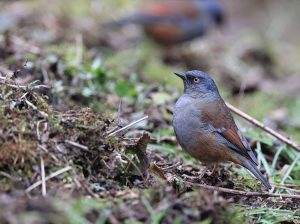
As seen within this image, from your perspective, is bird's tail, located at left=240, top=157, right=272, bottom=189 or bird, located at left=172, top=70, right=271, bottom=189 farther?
bird, located at left=172, top=70, right=271, bottom=189

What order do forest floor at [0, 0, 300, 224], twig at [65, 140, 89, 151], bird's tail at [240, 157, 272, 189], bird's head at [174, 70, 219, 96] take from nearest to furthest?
forest floor at [0, 0, 300, 224] → twig at [65, 140, 89, 151] → bird's tail at [240, 157, 272, 189] → bird's head at [174, 70, 219, 96]

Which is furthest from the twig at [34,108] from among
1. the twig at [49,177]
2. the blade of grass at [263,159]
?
the blade of grass at [263,159]

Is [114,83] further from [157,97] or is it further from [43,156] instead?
[43,156]

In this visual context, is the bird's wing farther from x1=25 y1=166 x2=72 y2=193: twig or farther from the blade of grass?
x1=25 y1=166 x2=72 y2=193: twig

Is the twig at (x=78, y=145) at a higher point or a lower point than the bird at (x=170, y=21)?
higher

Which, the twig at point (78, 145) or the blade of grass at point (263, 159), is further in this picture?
the blade of grass at point (263, 159)

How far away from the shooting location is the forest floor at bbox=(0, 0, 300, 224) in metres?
3.10

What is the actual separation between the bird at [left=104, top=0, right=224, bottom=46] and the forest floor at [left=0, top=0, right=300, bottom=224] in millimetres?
1834

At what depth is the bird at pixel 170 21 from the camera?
10.8 m

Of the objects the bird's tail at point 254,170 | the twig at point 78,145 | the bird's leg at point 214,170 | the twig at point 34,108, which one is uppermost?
the twig at point 34,108

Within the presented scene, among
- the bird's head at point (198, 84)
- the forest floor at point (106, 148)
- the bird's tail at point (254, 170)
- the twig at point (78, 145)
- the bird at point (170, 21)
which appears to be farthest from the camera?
the bird at point (170, 21)

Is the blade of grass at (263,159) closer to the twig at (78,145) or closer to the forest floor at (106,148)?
the forest floor at (106,148)

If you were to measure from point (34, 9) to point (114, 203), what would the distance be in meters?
7.45

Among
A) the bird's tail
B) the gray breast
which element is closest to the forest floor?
the bird's tail
